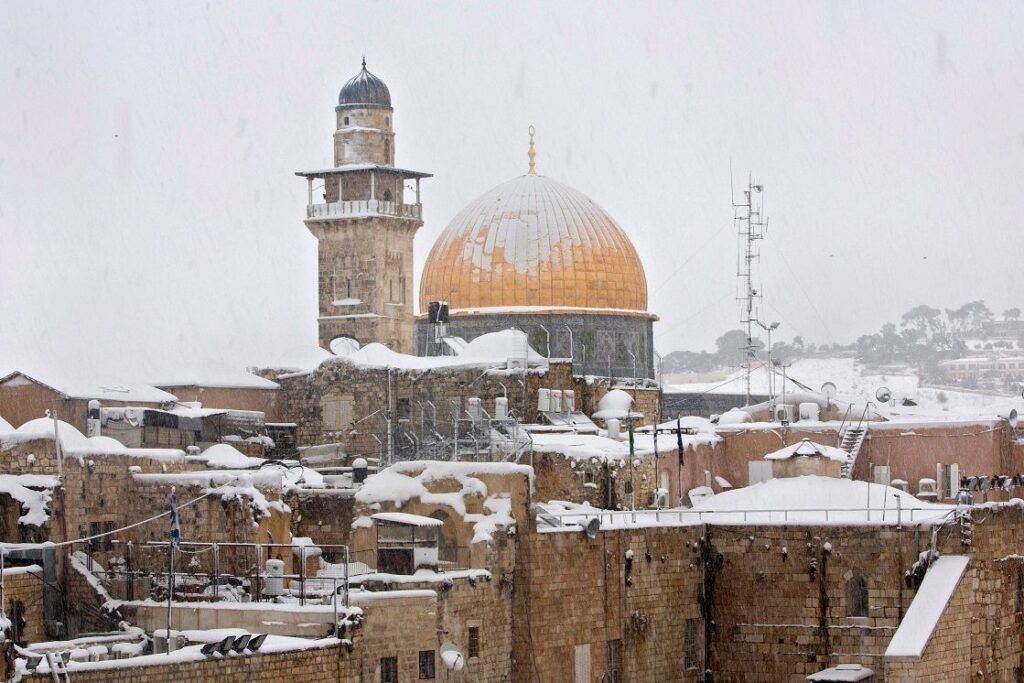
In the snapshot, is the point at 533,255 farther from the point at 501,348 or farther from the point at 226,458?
the point at 226,458

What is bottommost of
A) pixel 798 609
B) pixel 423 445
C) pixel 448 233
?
pixel 798 609

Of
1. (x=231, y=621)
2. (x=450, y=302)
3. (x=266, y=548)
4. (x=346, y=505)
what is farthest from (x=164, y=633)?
(x=450, y=302)

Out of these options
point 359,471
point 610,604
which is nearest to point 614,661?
point 610,604

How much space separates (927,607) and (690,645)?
4.67m

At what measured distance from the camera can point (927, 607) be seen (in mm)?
41812

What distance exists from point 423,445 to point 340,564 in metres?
6.07

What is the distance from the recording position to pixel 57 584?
39.6 m

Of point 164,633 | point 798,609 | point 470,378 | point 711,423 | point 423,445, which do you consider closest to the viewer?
point 164,633

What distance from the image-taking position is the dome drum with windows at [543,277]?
5509 cm

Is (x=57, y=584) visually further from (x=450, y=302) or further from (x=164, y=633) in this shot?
(x=450, y=302)

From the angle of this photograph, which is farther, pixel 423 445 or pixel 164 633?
pixel 423 445

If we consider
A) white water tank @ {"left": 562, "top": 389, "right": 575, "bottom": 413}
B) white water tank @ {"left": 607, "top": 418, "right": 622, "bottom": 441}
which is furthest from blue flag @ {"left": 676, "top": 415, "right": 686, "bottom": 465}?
white water tank @ {"left": 562, "top": 389, "right": 575, "bottom": 413}

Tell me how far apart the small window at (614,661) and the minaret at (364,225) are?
15559 millimetres

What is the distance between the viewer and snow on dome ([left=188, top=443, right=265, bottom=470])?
44.2 metres
